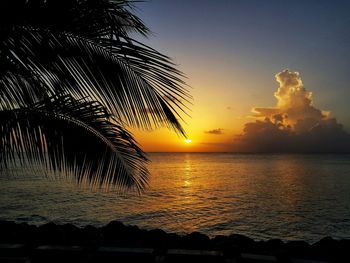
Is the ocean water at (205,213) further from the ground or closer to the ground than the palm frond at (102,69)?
closer to the ground

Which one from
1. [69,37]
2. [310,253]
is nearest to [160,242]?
[310,253]

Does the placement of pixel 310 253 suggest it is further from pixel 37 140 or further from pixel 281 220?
pixel 281 220

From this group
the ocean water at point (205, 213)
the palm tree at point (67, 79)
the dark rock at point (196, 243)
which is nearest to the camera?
the palm tree at point (67, 79)

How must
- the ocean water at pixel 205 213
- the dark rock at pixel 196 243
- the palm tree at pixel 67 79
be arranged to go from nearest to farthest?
the palm tree at pixel 67 79 < the dark rock at pixel 196 243 < the ocean water at pixel 205 213

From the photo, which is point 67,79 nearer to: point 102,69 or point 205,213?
point 102,69

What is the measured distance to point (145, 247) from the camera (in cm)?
516

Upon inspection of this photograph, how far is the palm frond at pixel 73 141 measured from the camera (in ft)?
8.91

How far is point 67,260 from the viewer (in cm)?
323

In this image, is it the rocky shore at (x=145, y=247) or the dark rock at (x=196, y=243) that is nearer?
the rocky shore at (x=145, y=247)

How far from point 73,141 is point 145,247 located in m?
2.95

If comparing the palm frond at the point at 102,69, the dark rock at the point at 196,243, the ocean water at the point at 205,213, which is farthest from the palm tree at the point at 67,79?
the ocean water at the point at 205,213

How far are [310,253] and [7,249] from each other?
527 centimetres

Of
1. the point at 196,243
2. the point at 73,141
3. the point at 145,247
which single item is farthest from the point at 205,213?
the point at 73,141

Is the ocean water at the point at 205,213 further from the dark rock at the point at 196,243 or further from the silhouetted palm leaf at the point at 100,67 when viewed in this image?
the silhouetted palm leaf at the point at 100,67
